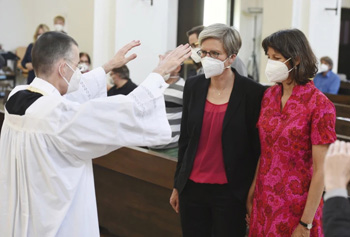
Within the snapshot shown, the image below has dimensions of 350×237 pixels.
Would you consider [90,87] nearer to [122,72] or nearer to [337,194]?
[337,194]

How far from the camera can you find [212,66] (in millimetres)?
2625

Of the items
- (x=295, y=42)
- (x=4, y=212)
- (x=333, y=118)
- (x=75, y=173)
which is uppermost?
(x=295, y=42)

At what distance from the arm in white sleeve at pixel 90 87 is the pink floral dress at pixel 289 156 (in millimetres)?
912

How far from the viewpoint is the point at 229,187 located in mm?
2570

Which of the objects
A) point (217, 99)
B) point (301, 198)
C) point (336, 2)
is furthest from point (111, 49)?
point (301, 198)

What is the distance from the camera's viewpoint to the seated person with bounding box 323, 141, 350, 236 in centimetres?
147

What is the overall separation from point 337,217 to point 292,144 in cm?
88

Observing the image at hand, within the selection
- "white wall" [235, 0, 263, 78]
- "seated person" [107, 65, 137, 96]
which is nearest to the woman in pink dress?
"seated person" [107, 65, 137, 96]

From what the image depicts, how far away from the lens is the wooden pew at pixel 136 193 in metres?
3.68

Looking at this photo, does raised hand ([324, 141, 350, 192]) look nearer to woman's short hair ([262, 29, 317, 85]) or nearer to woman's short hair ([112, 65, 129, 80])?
woman's short hair ([262, 29, 317, 85])

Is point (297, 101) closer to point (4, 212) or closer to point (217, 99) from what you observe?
point (217, 99)

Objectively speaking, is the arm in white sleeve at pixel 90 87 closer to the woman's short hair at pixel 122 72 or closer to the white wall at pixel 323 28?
the woman's short hair at pixel 122 72

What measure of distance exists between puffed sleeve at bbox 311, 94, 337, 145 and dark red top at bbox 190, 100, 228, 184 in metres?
0.48

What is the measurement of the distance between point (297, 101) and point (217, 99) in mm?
439
